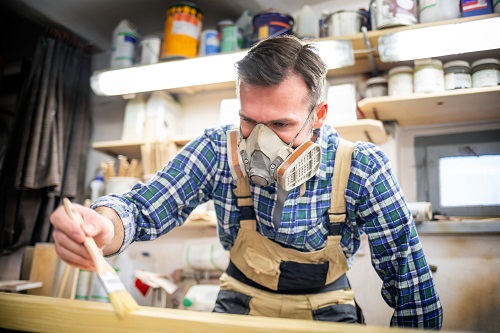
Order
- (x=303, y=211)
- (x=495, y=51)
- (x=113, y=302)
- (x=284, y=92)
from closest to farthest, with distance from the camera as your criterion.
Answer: (x=113, y=302) < (x=284, y=92) < (x=303, y=211) < (x=495, y=51)

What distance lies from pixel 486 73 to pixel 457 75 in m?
0.14

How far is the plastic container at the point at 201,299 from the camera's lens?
235 centimetres

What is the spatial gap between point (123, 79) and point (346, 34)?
144cm

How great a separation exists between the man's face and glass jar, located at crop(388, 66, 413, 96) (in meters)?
1.22

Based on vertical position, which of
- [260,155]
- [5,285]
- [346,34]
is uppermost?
[346,34]

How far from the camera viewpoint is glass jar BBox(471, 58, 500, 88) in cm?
213

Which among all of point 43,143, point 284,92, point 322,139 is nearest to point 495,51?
point 322,139

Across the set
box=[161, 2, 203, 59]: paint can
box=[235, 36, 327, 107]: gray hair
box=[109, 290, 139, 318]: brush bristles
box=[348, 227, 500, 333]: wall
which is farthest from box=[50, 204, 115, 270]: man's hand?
box=[161, 2, 203, 59]: paint can

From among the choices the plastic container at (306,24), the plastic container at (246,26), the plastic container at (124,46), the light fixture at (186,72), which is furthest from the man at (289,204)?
the plastic container at (124,46)

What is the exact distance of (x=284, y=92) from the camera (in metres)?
1.26

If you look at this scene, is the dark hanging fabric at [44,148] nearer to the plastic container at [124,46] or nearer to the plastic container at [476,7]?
the plastic container at [124,46]

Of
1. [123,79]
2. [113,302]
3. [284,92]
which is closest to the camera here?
[113,302]

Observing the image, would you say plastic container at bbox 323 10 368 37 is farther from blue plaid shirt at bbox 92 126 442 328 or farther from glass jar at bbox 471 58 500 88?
blue plaid shirt at bbox 92 126 442 328

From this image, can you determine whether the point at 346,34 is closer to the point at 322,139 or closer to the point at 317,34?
the point at 317,34
